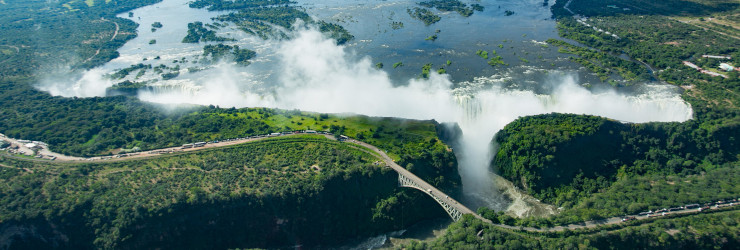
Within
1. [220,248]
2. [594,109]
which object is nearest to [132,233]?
[220,248]

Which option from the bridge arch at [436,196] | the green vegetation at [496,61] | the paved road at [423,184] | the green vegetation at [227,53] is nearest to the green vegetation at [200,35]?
the green vegetation at [227,53]

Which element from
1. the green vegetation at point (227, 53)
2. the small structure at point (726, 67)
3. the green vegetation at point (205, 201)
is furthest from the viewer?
the green vegetation at point (227, 53)

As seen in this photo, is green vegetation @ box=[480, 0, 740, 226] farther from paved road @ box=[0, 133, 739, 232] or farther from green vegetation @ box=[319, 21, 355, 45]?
green vegetation @ box=[319, 21, 355, 45]

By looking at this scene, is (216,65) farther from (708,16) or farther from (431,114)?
(708,16)

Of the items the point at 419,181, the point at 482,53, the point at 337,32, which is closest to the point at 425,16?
the point at 337,32

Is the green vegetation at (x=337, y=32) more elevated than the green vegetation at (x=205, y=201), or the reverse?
the green vegetation at (x=337, y=32)

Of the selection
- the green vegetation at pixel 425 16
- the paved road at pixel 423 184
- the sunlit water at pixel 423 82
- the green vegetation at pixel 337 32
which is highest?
the green vegetation at pixel 425 16

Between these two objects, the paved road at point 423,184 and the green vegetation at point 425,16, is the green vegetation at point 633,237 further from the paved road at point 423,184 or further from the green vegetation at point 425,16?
the green vegetation at point 425,16
